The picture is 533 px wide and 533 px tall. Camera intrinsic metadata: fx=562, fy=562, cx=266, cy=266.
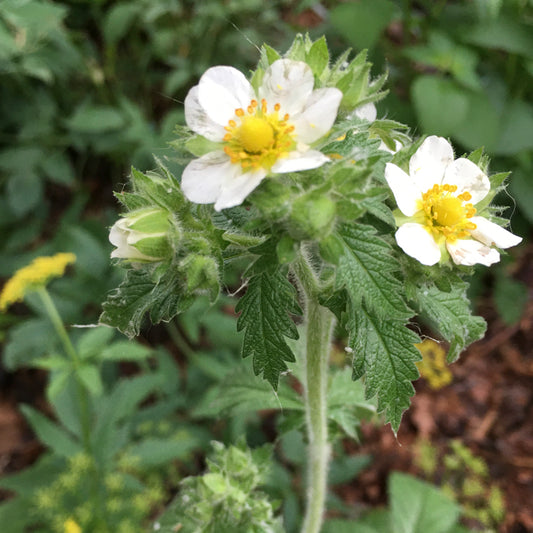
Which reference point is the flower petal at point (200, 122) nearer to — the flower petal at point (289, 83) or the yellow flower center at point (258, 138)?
the yellow flower center at point (258, 138)

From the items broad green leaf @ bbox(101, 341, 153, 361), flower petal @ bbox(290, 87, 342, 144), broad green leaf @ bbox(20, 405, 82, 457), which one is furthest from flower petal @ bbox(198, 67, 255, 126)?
broad green leaf @ bbox(20, 405, 82, 457)

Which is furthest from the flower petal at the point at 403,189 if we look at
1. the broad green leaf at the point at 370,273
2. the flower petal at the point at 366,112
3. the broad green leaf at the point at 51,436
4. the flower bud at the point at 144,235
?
the broad green leaf at the point at 51,436

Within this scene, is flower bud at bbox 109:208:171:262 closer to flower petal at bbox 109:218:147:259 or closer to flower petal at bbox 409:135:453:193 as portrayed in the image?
flower petal at bbox 109:218:147:259

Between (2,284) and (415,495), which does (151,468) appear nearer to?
(415,495)

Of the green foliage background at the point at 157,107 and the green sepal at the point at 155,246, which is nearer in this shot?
the green sepal at the point at 155,246

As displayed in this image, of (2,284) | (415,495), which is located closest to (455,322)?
(415,495)

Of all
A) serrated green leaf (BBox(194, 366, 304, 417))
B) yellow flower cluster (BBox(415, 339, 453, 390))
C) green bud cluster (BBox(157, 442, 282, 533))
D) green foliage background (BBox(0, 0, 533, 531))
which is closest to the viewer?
green bud cluster (BBox(157, 442, 282, 533))
